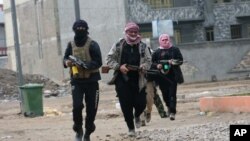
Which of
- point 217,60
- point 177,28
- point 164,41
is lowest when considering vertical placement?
point 217,60

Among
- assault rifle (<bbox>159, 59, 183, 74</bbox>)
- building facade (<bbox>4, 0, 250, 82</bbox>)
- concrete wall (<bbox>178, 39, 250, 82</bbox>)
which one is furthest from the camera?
building facade (<bbox>4, 0, 250, 82</bbox>)

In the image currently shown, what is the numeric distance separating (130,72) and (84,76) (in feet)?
2.94

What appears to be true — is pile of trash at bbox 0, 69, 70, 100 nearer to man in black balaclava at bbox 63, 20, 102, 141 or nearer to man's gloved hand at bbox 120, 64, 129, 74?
man's gloved hand at bbox 120, 64, 129, 74

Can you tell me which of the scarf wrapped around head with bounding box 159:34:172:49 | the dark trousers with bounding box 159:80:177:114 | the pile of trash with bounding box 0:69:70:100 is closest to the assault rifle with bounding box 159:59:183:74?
the dark trousers with bounding box 159:80:177:114

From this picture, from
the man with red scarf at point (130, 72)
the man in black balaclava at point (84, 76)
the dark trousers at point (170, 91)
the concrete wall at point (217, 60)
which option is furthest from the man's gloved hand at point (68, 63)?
the concrete wall at point (217, 60)

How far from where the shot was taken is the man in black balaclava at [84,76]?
8.84 m

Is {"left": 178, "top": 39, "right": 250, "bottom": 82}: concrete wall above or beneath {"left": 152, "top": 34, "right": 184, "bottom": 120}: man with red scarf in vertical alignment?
beneath

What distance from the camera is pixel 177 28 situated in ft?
153

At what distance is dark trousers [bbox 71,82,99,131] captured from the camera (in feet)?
29.1

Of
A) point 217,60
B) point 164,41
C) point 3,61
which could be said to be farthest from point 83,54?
point 3,61

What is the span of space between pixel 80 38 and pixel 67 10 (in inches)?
1604

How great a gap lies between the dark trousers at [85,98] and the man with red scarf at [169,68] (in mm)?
3281

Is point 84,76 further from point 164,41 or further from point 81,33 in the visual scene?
point 164,41

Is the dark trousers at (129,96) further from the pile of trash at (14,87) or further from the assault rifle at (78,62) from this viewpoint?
the pile of trash at (14,87)
